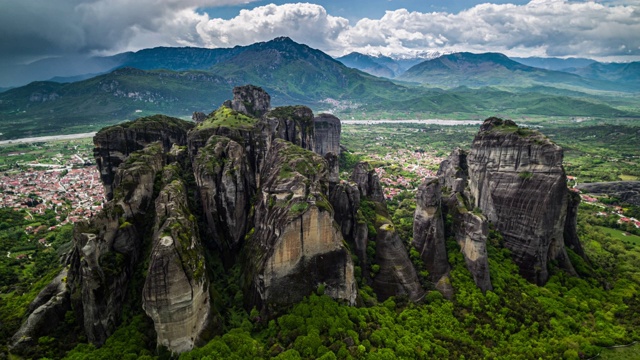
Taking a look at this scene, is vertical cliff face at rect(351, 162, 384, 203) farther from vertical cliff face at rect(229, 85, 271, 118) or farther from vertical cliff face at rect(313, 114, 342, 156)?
vertical cliff face at rect(313, 114, 342, 156)

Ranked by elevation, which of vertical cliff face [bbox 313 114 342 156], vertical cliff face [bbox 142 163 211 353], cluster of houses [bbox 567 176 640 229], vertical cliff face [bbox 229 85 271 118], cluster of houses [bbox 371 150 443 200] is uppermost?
vertical cliff face [bbox 229 85 271 118]

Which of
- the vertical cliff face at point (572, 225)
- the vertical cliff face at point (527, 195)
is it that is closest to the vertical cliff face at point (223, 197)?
the vertical cliff face at point (527, 195)

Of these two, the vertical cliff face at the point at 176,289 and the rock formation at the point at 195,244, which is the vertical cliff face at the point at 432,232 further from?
Answer: the vertical cliff face at the point at 176,289

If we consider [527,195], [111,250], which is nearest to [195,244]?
[111,250]

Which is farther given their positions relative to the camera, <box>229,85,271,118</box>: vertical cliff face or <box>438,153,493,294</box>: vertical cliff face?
<box>229,85,271,118</box>: vertical cliff face

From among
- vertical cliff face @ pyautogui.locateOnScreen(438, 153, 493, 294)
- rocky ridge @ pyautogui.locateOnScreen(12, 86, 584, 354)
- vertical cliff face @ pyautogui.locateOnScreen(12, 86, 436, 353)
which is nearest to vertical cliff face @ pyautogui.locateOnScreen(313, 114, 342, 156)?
rocky ridge @ pyautogui.locateOnScreen(12, 86, 584, 354)

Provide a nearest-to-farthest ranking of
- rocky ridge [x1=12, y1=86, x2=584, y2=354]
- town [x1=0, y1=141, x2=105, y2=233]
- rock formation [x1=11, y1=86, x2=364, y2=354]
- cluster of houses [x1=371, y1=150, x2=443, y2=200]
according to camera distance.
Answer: rock formation [x1=11, y1=86, x2=364, y2=354], rocky ridge [x1=12, y1=86, x2=584, y2=354], town [x1=0, y1=141, x2=105, y2=233], cluster of houses [x1=371, y1=150, x2=443, y2=200]

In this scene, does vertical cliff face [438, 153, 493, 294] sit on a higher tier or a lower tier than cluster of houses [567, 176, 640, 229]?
higher
